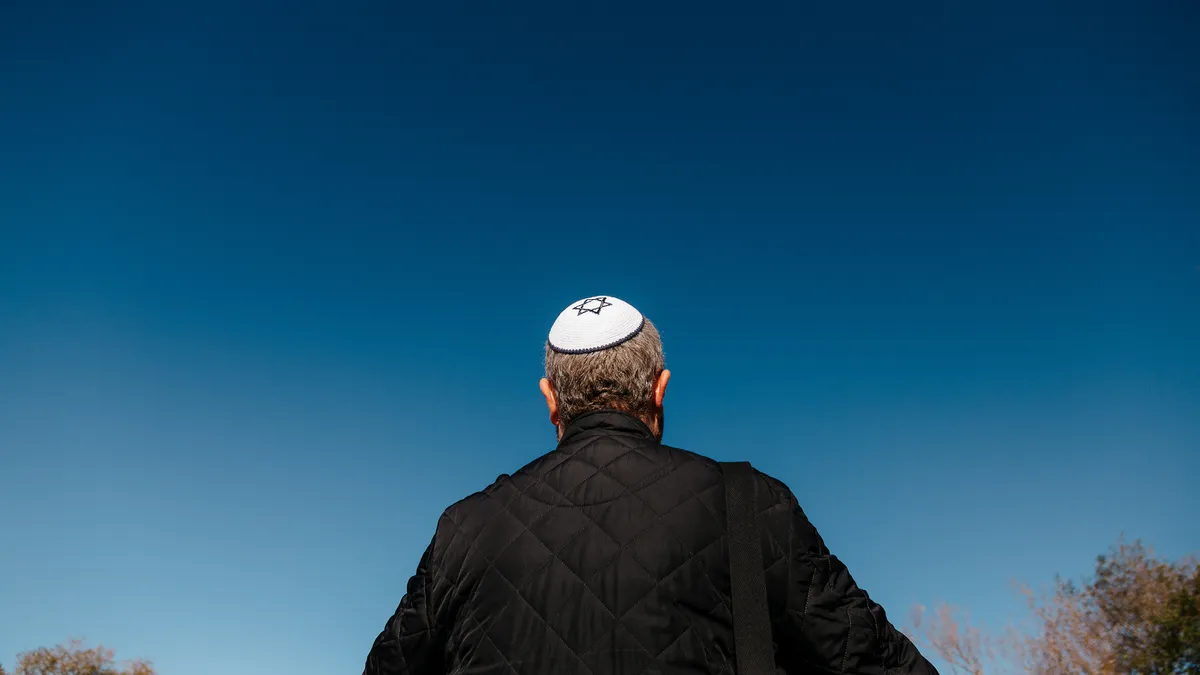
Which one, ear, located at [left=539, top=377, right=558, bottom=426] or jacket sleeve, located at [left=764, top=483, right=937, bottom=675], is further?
ear, located at [left=539, top=377, right=558, bottom=426]

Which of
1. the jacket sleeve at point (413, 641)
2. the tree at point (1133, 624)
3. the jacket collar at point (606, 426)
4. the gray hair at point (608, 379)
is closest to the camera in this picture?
the jacket sleeve at point (413, 641)

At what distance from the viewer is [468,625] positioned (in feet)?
8.02

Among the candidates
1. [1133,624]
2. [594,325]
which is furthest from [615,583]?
[1133,624]

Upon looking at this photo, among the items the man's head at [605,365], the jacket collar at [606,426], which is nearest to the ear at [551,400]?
the man's head at [605,365]

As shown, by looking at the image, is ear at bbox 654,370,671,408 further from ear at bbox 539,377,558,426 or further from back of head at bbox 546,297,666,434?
ear at bbox 539,377,558,426

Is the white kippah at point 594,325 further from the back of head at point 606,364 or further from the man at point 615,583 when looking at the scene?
the man at point 615,583

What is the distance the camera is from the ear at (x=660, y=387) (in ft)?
9.71

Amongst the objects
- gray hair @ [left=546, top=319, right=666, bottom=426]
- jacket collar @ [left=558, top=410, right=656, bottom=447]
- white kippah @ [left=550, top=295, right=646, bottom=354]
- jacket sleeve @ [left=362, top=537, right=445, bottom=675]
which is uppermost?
white kippah @ [left=550, top=295, right=646, bottom=354]

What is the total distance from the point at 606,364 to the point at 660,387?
229mm

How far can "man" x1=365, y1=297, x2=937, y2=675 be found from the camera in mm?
2283

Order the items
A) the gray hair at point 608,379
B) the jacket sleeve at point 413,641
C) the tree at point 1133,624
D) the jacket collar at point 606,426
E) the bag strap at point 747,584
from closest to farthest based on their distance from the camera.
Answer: the bag strap at point 747,584
the jacket sleeve at point 413,641
the jacket collar at point 606,426
the gray hair at point 608,379
the tree at point 1133,624

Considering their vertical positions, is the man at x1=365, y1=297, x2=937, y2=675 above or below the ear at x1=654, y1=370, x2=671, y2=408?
below

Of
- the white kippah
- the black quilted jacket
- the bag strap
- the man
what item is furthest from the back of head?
the bag strap

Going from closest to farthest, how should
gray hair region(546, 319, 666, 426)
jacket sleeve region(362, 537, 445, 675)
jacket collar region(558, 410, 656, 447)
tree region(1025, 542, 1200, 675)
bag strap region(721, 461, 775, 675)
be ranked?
bag strap region(721, 461, 775, 675), jacket sleeve region(362, 537, 445, 675), jacket collar region(558, 410, 656, 447), gray hair region(546, 319, 666, 426), tree region(1025, 542, 1200, 675)
